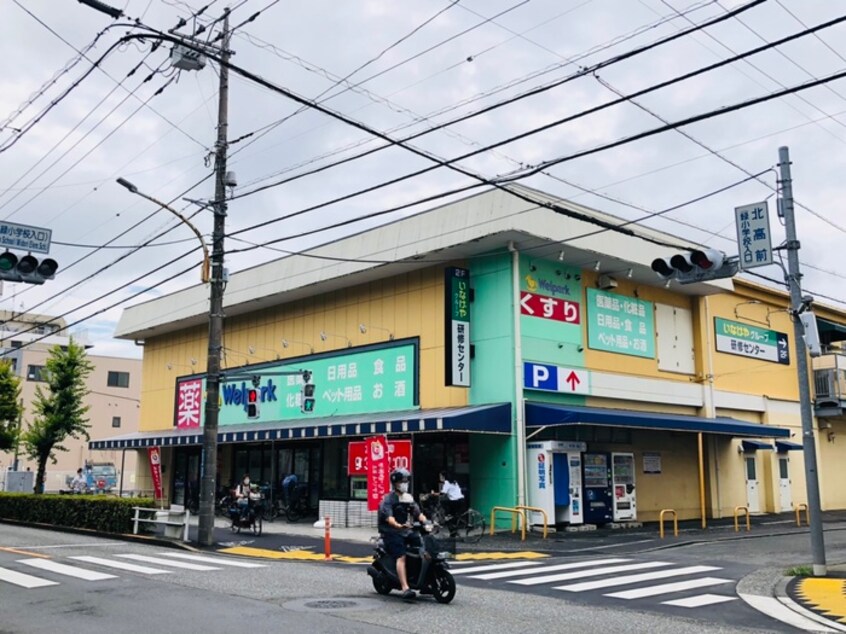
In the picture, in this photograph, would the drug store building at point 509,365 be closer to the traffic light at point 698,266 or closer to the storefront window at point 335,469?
the storefront window at point 335,469

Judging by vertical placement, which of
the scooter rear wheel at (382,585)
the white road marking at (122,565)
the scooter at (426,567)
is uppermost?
the scooter at (426,567)

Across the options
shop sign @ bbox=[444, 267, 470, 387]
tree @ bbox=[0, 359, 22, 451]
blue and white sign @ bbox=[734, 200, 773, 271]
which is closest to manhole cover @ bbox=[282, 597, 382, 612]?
blue and white sign @ bbox=[734, 200, 773, 271]

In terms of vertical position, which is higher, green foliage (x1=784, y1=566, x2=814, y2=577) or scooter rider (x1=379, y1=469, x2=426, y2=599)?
scooter rider (x1=379, y1=469, x2=426, y2=599)

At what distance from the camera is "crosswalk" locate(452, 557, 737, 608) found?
40.7 feet

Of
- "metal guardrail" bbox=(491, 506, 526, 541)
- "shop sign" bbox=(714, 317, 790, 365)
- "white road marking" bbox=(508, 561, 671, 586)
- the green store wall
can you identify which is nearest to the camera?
"white road marking" bbox=(508, 561, 671, 586)

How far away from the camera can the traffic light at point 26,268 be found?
1212cm

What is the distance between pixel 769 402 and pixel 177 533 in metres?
23.3

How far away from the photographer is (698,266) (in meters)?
13.2

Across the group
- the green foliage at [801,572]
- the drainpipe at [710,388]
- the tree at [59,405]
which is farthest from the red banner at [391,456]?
the tree at [59,405]

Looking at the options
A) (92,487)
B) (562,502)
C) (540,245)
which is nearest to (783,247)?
(540,245)

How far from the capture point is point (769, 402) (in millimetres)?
32906

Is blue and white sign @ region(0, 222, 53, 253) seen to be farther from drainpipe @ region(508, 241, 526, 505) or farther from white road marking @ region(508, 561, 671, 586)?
drainpipe @ region(508, 241, 526, 505)

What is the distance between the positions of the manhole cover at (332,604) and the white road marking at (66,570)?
434 cm

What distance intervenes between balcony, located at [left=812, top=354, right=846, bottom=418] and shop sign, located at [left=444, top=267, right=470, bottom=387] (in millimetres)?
18620
